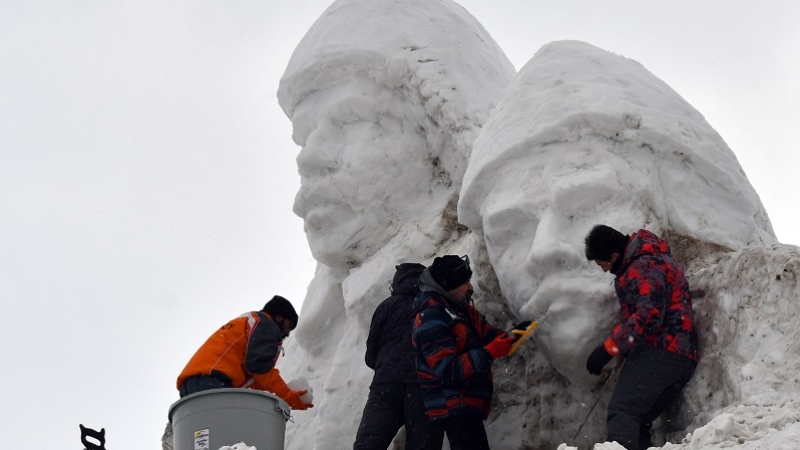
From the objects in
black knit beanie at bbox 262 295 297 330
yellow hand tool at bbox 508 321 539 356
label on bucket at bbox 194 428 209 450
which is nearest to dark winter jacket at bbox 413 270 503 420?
yellow hand tool at bbox 508 321 539 356

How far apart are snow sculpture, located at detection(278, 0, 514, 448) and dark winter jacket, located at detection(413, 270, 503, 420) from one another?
135 cm

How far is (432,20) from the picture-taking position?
8.51m

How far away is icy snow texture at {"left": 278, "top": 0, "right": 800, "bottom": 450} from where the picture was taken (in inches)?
211

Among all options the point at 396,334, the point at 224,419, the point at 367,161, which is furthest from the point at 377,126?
the point at 224,419

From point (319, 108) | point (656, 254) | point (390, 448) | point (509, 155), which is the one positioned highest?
point (319, 108)

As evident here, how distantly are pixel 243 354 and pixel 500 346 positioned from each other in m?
1.43

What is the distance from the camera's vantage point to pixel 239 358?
253 inches

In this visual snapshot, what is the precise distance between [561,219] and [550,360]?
0.72 m

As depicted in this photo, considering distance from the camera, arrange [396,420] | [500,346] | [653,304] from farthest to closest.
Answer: [396,420]
[500,346]
[653,304]

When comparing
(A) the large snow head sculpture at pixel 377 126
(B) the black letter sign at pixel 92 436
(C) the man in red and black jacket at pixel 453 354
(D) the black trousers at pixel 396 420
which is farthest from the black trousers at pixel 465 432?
(A) the large snow head sculpture at pixel 377 126

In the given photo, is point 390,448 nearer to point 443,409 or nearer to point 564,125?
point 443,409

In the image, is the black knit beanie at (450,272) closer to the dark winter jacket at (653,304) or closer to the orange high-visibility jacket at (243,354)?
the dark winter jacket at (653,304)

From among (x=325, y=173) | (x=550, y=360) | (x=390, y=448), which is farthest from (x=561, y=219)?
(x=325, y=173)

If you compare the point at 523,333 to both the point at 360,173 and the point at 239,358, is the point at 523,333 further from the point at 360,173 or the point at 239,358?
the point at 360,173
